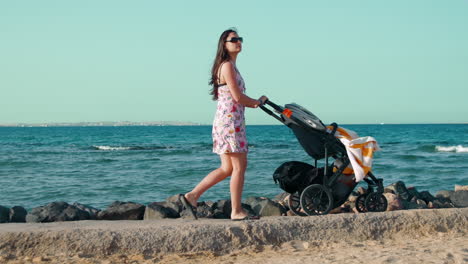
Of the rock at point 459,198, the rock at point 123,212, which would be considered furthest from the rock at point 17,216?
the rock at point 459,198

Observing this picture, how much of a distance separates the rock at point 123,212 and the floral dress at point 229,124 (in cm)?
219

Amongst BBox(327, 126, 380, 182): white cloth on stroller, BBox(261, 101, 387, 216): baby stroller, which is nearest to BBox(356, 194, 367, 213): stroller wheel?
BBox(261, 101, 387, 216): baby stroller

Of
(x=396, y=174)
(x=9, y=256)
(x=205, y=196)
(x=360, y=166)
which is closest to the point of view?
(x=9, y=256)

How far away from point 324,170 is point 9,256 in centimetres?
295

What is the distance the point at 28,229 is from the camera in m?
5.12

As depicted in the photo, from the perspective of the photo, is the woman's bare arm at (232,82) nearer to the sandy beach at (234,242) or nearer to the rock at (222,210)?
the sandy beach at (234,242)

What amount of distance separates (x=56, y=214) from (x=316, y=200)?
3.25 metres

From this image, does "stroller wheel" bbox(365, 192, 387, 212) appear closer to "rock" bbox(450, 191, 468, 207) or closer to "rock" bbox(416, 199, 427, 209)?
"rock" bbox(416, 199, 427, 209)

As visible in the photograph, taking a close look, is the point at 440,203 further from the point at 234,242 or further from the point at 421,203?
the point at 234,242

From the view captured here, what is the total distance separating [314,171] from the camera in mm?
5898

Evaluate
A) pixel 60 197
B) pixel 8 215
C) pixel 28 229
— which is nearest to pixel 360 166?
pixel 28 229

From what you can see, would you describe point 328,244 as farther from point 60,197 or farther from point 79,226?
point 60,197

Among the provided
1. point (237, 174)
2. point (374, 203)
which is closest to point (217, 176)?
point (237, 174)

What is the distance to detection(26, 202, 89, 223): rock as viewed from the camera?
7177mm
